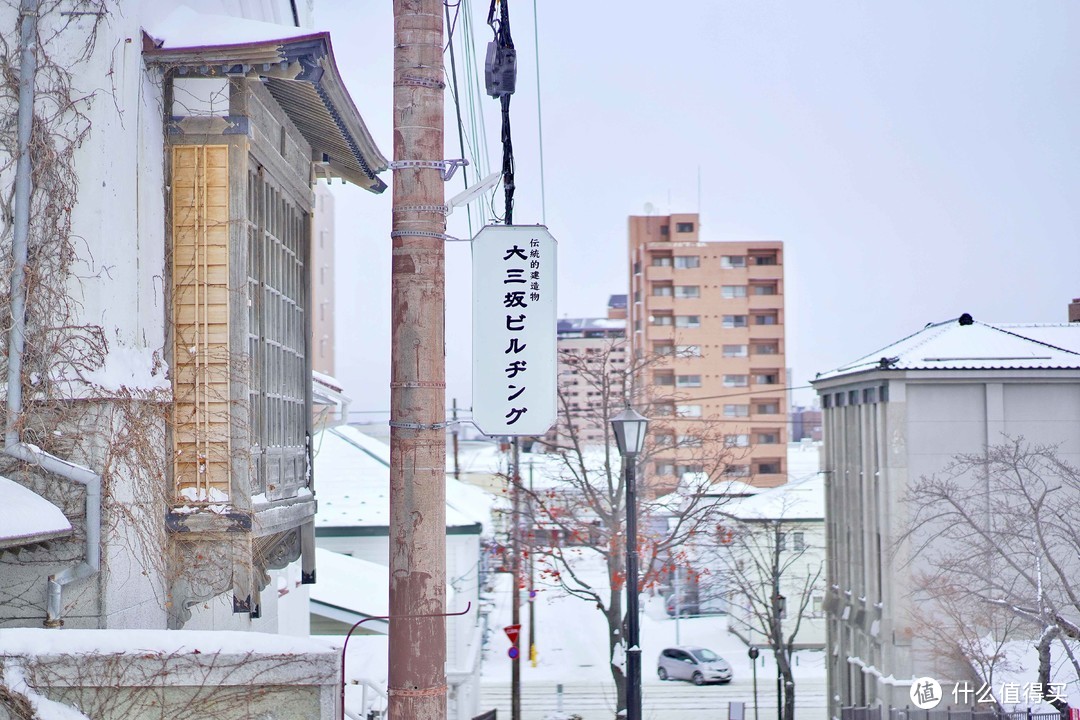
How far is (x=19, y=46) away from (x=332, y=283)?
259 feet

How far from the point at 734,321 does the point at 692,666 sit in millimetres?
35783

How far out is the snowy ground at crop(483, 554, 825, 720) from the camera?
3944 centimetres

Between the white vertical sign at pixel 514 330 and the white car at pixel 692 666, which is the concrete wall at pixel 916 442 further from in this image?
the white vertical sign at pixel 514 330

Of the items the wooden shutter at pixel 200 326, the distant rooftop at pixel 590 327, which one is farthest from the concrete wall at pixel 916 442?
the distant rooftop at pixel 590 327

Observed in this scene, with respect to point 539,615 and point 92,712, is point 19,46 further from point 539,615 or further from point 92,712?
point 539,615

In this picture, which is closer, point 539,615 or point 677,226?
point 539,615

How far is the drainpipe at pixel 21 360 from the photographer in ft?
25.5

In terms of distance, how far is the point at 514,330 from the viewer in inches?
260

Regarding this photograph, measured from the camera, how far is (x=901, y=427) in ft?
93.1

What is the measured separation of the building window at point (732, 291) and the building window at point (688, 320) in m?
2.14

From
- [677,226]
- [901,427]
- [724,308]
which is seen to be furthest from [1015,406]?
[677,226]

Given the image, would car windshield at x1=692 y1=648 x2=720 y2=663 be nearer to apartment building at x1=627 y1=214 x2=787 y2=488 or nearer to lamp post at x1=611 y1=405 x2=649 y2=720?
lamp post at x1=611 y1=405 x2=649 y2=720

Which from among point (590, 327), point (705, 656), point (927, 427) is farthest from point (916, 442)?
A: point (590, 327)

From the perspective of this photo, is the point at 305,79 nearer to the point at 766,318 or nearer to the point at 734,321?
the point at 734,321
